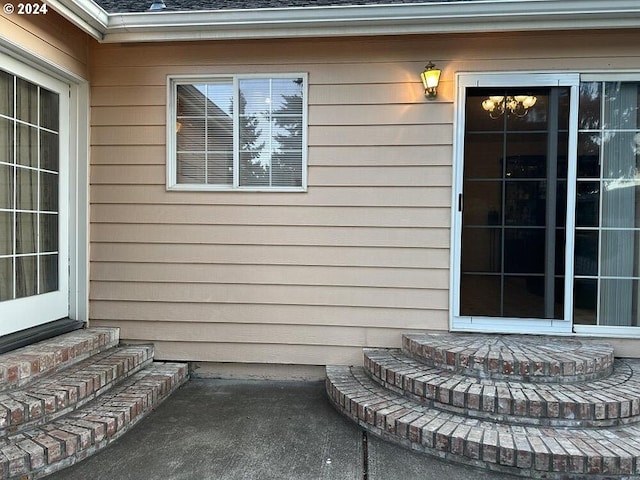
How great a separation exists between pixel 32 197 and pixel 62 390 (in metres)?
1.49

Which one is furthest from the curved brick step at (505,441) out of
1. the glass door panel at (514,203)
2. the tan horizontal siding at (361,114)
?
the tan horizontal siding at (361,114)

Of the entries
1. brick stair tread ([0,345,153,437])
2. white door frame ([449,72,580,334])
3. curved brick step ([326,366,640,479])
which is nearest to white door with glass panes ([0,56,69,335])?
Answer: brick stair tread ([0,345,153,437])

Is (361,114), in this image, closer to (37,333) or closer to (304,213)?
(304,213)

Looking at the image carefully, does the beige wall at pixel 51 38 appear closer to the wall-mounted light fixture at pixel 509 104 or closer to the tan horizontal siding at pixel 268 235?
the tan horizontal siding at pixel 268 235

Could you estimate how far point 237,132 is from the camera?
3.35 meters

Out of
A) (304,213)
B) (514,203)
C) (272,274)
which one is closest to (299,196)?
(304,213)

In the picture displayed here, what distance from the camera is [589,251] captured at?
317 centimetres

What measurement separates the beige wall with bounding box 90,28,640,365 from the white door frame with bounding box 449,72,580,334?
2.9 inches

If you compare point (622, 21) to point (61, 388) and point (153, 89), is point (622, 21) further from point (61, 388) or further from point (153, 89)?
point (61, 388)

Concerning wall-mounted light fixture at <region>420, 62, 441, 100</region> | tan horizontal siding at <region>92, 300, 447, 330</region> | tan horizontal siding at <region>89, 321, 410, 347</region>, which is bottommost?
tan horizontal siding at <region>89, 321, 410, 347</region>

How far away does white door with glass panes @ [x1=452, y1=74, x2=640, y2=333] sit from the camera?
123 inches

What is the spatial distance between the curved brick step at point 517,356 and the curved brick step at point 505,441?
0.34m

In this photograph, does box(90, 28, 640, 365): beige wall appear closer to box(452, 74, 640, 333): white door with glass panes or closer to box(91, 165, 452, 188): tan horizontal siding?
box(91, 165, 452, 188): tan horizontal siding

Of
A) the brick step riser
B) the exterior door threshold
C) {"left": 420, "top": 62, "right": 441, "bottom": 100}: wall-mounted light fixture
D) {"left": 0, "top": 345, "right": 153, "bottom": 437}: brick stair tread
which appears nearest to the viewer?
{"left": 0, "top": 345, "right": 153, "bottom": 437}: brick stair tread
